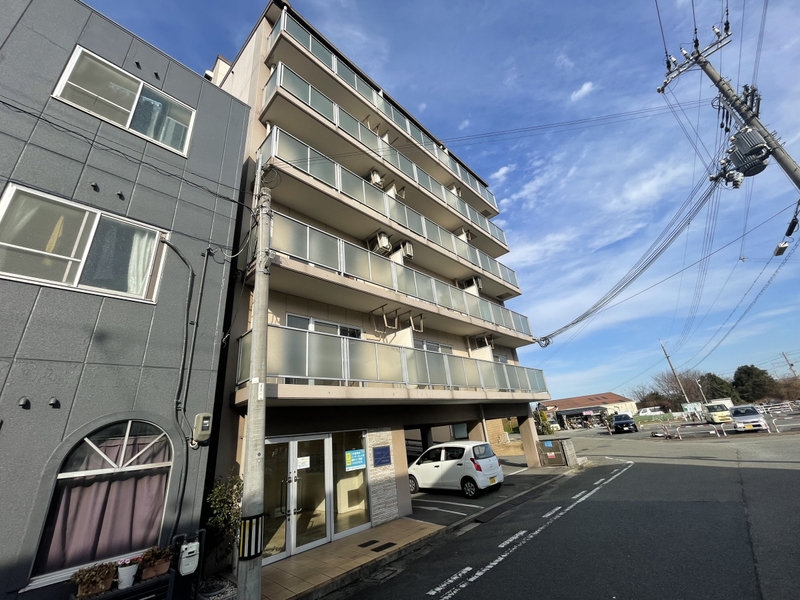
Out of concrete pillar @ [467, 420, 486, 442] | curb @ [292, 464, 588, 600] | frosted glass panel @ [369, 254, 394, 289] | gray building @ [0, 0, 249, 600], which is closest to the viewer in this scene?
gray building @ [0, 0, 249, 600]

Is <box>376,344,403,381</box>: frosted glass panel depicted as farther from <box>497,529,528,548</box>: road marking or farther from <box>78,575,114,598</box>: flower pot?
<box>78,575,114,598</box>: flower pot

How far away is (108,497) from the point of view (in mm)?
4422

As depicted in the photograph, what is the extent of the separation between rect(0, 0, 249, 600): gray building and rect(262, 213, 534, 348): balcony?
132 centimetres

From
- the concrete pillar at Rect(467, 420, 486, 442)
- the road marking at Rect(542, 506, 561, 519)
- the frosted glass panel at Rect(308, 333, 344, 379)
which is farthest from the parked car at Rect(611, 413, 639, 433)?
the frosted glass panel at Rect(308, 333, 344, 379)

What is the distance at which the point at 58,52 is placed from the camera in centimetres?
580

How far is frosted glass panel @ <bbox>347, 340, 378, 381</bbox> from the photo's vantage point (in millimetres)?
7449

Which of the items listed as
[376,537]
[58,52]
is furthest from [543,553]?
[58,52]

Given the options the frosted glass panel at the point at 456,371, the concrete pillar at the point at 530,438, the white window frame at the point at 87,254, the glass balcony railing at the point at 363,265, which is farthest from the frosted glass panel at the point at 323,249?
the concrete pillar at the point at 530,438

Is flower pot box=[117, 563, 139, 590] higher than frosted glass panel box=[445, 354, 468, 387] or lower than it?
lower

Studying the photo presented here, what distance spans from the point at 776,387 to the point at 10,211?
244ft

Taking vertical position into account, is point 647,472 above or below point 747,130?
below

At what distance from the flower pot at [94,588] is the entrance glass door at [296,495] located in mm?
2887

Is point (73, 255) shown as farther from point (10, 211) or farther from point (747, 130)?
point (747, 130)

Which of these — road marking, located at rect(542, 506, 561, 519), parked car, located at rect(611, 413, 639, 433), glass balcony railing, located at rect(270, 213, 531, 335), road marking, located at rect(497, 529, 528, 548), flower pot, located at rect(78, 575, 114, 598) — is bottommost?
road marking, located at rect(497, 529, 528, 548)
